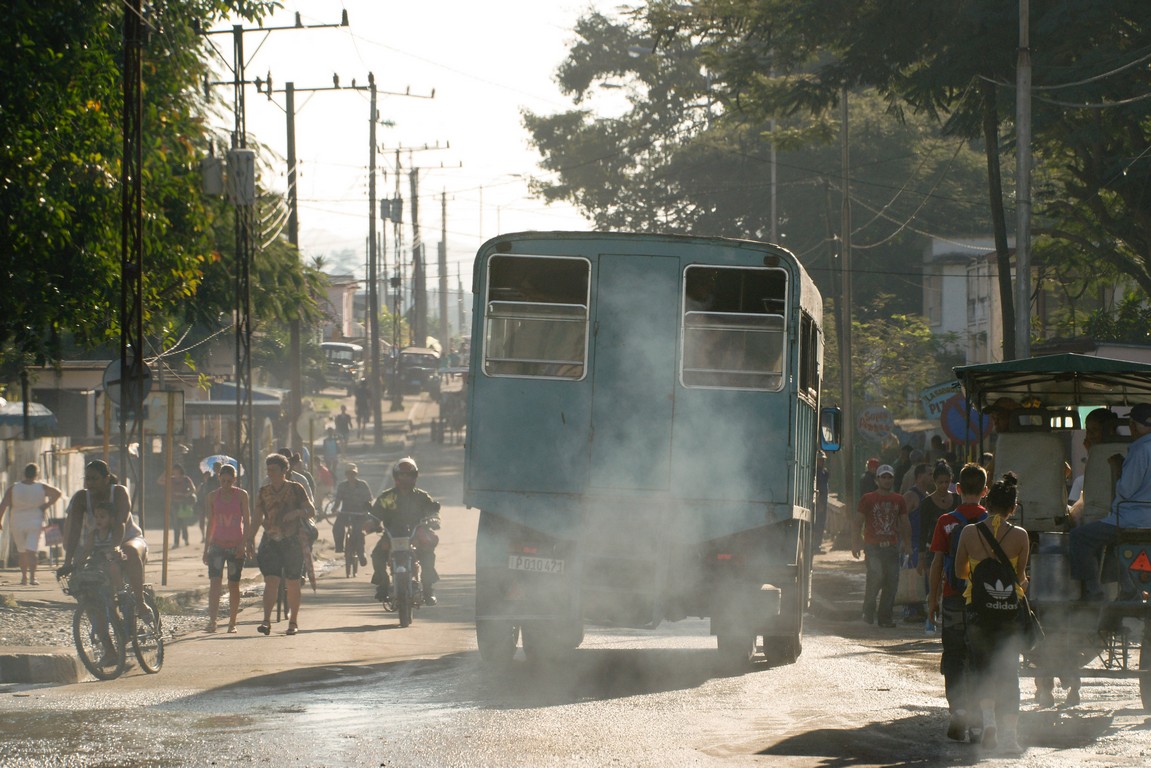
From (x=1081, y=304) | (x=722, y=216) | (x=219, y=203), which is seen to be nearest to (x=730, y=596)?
(x=219, y=203)

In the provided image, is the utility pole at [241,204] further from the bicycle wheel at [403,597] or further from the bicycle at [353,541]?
the bicycle wheel at [403,597]

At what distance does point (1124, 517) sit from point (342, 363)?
294 feet

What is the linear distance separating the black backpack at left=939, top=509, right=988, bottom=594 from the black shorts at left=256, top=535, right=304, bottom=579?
8.24m

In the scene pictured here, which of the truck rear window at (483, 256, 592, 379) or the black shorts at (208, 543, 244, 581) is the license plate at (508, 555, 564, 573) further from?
the black shorts at (208, 543, 244, 581)

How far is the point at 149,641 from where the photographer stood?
44.0ft

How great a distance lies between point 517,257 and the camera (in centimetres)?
Result: 1292

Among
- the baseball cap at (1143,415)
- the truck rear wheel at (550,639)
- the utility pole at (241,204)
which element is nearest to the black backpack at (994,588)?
the baseball cap at (1143,415)

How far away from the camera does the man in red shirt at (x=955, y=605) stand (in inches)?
377

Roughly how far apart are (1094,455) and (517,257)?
15.1 feet

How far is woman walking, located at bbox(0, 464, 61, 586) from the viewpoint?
2233 cm

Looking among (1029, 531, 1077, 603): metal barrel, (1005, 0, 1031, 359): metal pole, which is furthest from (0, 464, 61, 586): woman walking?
(1029, 531, 1077, 603): metal barrel

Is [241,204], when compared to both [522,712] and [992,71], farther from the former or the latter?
[522,712]

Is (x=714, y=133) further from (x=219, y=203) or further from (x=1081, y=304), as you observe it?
(x=219, y=203)

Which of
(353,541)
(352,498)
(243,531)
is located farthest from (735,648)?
(352,498)
